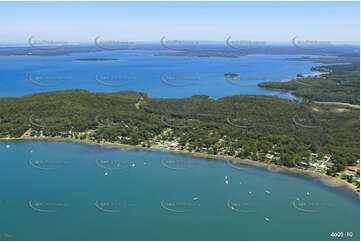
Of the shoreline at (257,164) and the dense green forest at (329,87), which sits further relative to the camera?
the dense green forest at (329,87)

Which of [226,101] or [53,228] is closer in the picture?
[53,228]

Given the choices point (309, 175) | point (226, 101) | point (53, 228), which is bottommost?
point (53, 228)

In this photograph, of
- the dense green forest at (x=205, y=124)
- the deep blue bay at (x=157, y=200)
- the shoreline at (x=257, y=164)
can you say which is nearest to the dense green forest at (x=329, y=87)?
the dense green forest at (x=205, y=124)

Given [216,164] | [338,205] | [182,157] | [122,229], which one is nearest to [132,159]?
[182,157]

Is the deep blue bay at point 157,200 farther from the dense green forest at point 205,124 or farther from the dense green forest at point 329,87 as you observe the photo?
the dense green forest at point 329,87

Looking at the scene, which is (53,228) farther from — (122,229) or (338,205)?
(338,205)

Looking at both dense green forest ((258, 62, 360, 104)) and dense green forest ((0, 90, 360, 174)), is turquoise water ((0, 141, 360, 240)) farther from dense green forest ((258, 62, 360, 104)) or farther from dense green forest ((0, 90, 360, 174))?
dense green forest ((258, 62, 360, 104))

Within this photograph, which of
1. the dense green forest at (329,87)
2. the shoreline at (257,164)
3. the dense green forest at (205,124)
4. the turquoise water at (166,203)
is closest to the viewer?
the turquoise water at (166,203)
